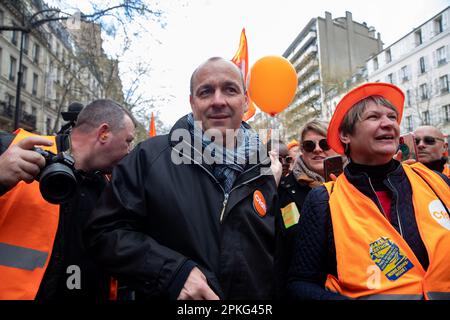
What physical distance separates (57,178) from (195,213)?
0.65 meters

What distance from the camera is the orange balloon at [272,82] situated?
3.92 metres

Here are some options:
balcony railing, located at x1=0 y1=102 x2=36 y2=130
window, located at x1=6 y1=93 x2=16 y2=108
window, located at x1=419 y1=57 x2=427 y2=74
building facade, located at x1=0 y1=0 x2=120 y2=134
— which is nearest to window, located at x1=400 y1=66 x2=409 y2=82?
window, located at x1=419 y1=57 x2=427 y2=74

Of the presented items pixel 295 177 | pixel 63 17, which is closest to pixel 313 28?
pixel 63 17

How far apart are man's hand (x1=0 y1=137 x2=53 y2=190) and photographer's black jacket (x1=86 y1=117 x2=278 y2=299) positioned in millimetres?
333

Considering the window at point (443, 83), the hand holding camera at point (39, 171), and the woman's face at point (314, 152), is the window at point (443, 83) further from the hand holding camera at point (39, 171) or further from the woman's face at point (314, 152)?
the hand holding camera at point (39, 171)

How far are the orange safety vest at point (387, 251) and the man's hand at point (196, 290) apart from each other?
0.67 metres

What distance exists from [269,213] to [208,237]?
404 millimetres

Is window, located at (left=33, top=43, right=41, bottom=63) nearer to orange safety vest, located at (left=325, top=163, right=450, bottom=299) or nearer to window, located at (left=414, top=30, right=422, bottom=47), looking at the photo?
orange safety vest, located at (left=325, top=163, right=450, bottom=299)

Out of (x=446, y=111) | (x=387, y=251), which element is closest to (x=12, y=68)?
(x=387, y=251)

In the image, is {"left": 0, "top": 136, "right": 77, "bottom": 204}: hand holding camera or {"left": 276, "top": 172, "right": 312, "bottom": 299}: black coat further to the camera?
{"left": 276, "top": 172, "right": 312, "bottom": 299}: black coat

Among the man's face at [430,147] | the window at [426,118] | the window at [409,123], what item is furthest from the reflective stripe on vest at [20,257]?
the window at [409,123]

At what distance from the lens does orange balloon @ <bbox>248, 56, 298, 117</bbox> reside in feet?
12.8

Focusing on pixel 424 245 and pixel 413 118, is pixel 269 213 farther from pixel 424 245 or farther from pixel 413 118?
pixel 413 118
